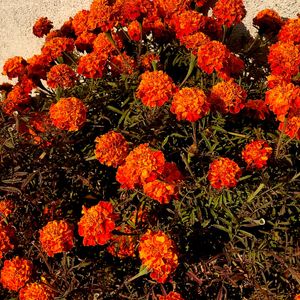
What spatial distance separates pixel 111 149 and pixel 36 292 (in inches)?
23.1

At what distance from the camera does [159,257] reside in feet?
5.49

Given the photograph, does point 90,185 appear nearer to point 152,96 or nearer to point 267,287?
point 152,96

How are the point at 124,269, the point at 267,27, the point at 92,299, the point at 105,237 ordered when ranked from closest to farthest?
the point at 105,237 → the point at 92,299 → the point at 124,269 → the point at 267,27

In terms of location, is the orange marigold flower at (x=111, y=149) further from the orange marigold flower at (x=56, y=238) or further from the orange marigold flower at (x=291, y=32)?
the orange marigold flower at (x=291, y=32)

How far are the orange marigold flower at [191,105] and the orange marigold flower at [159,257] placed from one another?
1.52 feet

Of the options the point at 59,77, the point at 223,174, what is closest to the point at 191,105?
the point at 223,174

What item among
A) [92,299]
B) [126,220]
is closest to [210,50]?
[126,220]

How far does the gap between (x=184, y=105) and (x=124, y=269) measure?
Result: 76cm

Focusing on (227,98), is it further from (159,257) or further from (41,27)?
(41,27)

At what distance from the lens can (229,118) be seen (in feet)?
7.32

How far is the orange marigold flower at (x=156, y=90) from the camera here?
1.95m

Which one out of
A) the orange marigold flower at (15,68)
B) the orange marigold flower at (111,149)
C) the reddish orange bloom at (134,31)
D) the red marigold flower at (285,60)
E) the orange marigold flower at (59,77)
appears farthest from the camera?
the orange marigold flower at (15,68)

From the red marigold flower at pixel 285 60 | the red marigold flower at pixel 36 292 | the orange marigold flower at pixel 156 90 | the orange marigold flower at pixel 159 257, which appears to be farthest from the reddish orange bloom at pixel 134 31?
the red marigold flower at pixel 36 292

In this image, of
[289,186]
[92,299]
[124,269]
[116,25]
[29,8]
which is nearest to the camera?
[92,299]
